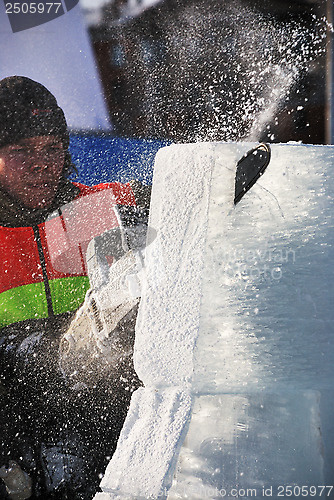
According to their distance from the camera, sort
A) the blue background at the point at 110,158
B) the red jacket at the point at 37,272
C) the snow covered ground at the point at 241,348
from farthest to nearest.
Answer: the blue background at the point at 110,158
the red jacket at the point at 37,272
the snow covered ground at the point at 241,348

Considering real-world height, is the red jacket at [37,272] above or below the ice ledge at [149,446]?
below

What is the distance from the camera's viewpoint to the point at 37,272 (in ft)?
10.3

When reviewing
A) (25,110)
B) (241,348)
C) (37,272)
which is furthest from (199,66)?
(241,348)

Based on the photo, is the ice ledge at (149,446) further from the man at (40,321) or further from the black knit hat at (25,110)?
the black knit hat at (25,110)

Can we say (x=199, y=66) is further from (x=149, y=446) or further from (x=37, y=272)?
(x=149, y=446)

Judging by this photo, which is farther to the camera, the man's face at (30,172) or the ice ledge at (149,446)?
the man's face at (30,172)

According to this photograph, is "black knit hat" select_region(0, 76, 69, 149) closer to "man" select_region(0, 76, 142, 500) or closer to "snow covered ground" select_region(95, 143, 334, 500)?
"man" select_region(0, 76, 142, 500)

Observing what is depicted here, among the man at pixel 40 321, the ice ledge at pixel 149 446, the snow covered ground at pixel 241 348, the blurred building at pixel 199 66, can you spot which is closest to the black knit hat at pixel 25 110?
the man at pixel 40 321

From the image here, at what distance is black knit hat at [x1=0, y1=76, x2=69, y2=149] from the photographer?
3.16 m

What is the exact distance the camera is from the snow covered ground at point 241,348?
786mm

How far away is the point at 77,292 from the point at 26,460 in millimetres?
1360

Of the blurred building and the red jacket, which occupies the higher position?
the blurred building

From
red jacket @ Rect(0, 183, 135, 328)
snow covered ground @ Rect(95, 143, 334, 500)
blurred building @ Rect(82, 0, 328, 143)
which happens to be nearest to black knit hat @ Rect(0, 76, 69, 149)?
blurred building @ Rect(82, 0, 328, 143)

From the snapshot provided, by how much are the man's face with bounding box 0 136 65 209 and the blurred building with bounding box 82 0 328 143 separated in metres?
0.84
